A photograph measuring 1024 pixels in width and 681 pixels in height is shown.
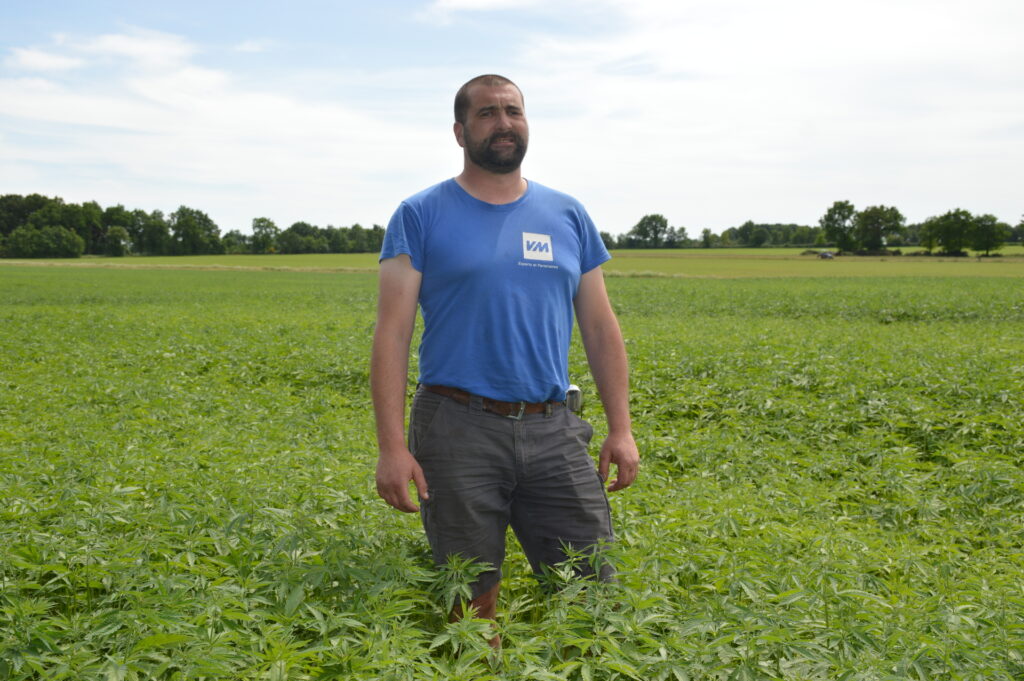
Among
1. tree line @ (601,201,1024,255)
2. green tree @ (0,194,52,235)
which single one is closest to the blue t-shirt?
tree line @ (601,201,1024,255)

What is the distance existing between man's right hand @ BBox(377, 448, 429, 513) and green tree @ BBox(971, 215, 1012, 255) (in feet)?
376

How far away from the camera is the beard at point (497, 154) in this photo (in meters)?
3.03

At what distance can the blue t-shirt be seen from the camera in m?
3.00

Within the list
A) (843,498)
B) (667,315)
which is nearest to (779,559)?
(843,498)

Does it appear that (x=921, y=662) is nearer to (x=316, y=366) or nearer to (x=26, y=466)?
(x=26, y=466)

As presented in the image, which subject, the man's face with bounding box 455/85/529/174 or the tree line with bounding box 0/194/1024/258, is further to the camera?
the tree line with bounding box 0/194/1024/258

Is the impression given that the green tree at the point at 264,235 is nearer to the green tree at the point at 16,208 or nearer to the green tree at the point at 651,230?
the green tree at the point at 16,208

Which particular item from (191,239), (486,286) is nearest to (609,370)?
(486,286)

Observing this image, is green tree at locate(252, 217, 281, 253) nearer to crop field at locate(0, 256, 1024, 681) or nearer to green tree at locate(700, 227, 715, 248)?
green tree at locate(700, 227, 715, 248)

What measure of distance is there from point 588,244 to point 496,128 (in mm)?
706

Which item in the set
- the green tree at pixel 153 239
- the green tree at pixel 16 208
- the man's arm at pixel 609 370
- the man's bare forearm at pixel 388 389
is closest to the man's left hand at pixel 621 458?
the man's arm at pixel 609 370

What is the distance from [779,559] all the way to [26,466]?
5723mm

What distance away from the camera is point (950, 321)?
2262cm

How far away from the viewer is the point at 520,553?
489 cm
